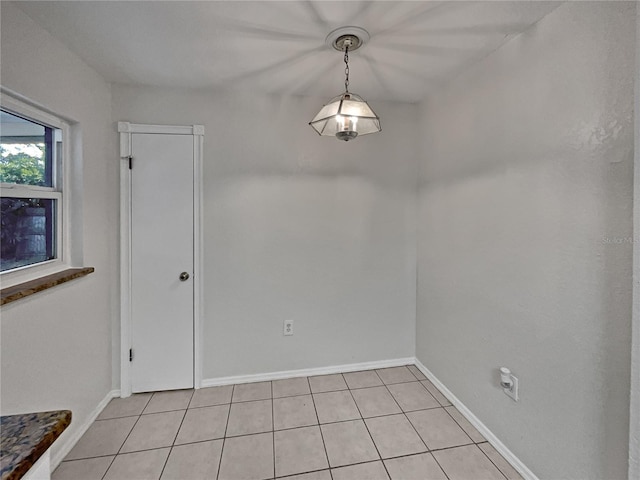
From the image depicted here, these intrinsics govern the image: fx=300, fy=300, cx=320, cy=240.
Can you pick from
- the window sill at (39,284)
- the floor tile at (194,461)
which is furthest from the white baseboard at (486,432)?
the window sill at (39,284)

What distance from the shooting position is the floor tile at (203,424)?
186cm

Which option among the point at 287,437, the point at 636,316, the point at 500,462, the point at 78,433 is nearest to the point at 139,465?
the point at 78,433

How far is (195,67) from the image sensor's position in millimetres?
1977

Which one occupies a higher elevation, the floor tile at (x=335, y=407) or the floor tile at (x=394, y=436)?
the floor tile at (x=335, y=407)

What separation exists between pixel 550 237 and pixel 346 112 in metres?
1.17

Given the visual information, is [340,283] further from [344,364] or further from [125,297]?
[125,297]

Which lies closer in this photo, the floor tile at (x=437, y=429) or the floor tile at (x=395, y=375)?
the floor tile at (x=437, y=429)

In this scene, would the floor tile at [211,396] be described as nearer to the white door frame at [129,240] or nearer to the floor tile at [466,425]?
the white door frame at [129,240]

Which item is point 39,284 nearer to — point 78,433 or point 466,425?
point 78,433

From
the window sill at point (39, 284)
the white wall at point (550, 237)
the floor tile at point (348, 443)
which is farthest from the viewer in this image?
A: the floor tile at point (348, 443)

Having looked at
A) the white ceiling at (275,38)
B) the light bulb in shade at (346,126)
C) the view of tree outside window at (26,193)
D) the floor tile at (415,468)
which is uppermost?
the white ceiling at (275,38)

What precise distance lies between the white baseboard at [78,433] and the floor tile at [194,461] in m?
0.60

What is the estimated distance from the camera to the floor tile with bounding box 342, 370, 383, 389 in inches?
96.6

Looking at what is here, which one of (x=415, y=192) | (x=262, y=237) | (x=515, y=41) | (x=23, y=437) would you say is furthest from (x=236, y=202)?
(x=515, y=41)
